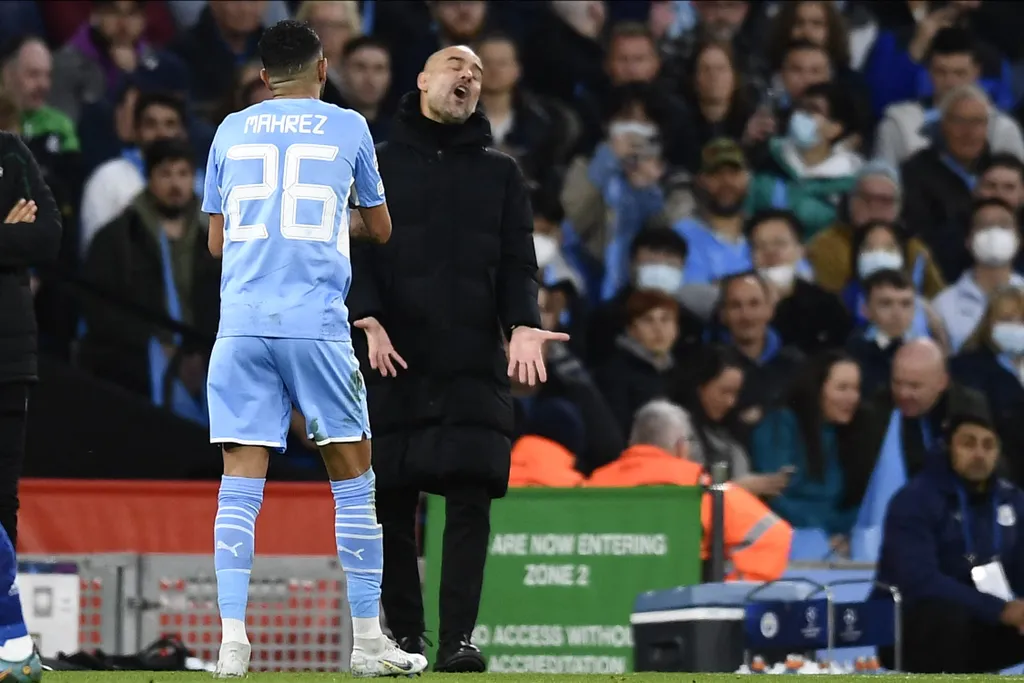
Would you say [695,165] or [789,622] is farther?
[695,165]

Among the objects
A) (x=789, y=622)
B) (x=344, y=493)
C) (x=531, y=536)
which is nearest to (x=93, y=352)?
(x=531, y=536)

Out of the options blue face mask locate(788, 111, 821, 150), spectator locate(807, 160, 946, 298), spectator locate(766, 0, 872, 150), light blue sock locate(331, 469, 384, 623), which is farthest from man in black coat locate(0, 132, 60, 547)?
spectator locate(766, 0, 872, 150)

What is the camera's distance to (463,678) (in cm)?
607

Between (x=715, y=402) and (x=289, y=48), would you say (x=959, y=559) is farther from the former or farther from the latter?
(x=289, y=48)

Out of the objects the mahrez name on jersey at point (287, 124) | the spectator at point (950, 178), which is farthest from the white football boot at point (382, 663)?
the spectator at point (950, 178)

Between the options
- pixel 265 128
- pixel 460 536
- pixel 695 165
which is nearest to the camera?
pixel 265 128

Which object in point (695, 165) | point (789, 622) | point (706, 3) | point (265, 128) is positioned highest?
point (706, 3)

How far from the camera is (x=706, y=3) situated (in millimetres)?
13500

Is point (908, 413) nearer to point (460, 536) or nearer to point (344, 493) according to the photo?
point (460, 536)

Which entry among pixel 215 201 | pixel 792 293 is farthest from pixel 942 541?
pixel 215 201

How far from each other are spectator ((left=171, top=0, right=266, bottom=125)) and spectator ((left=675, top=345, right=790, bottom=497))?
3.09 m

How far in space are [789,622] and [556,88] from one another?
523 cm

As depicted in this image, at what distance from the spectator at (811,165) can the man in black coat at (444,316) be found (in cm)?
585

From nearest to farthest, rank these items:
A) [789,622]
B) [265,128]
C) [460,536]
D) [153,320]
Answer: [265,128] < [460,536] < [789,622] < [153,320]
